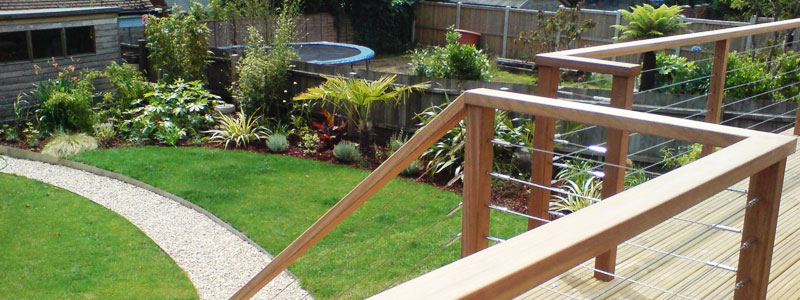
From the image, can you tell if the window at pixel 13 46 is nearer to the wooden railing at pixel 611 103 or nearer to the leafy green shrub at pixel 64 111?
the leafy green shrub at pixel 64 111

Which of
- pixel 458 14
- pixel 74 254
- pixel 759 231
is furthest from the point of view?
pixel 458 14

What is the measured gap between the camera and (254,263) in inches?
281

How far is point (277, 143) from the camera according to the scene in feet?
35.8

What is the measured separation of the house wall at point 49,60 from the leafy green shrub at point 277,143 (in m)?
4.28

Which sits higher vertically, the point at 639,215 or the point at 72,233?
the point at 639,215

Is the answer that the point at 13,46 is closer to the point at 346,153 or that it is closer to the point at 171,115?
the point at 171,115

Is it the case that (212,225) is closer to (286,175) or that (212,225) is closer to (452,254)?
(286,175)

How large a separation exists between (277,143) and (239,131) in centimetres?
71

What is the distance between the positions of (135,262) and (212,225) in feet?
3.89

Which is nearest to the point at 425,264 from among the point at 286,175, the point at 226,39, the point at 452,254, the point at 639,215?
the point at 452,254

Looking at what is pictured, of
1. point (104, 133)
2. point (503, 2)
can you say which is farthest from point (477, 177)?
point (503, 2)

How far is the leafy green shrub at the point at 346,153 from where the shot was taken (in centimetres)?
1041

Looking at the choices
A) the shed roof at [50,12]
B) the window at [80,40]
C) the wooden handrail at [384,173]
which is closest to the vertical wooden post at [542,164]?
the wooden handrail at [384,173]

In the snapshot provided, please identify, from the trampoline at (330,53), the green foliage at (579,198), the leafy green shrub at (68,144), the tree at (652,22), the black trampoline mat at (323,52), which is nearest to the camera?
the green foliage at (579,198)
